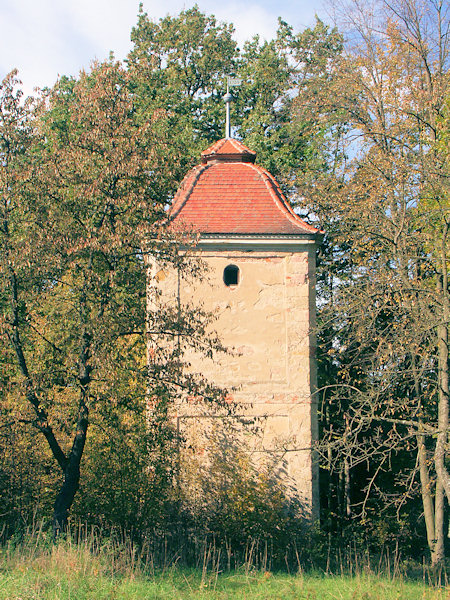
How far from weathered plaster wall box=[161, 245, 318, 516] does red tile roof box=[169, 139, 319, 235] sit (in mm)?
573

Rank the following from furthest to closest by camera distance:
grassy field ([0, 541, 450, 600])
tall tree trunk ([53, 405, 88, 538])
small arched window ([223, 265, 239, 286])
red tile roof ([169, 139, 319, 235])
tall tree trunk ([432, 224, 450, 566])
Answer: red tile roof ([169, 139, 319, 235])
small arched window ([223, 265, 239, 286])
tall tree trunk ([432, 224, 450, 566])
tall tree trunk ([53, 405, 88, 538])
grassy field ([0, 541, 450, 600])

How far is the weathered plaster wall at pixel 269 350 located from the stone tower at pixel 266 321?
0.06ft

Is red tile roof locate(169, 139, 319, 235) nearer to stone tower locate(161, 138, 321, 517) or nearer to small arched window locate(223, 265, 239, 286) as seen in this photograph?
stone tower locate(161, 138, 321, 517)

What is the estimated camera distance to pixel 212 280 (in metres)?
13.0

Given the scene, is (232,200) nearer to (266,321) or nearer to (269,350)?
(266,321)

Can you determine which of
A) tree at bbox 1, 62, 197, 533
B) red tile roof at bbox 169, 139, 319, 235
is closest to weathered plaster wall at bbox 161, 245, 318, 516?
red tile roof at bbox 169, 139, 319, 235

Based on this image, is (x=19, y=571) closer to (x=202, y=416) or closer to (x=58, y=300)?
(x=58, y=300)

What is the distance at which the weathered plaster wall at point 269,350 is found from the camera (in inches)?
486

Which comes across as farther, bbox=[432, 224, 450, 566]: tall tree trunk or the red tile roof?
the red tile roof

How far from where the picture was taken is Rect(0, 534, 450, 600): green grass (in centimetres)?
640

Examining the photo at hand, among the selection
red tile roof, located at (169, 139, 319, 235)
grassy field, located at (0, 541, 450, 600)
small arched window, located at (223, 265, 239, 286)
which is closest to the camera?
grassy field, located at (0, 541, 450, 600)

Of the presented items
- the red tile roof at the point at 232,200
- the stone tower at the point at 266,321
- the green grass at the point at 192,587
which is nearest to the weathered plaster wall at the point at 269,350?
the stone tower at the point at 266,321

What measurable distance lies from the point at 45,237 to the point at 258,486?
5.94 m

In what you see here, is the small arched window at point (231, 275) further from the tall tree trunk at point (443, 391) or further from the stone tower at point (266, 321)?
the tall tree trunk at point (443, 391)
